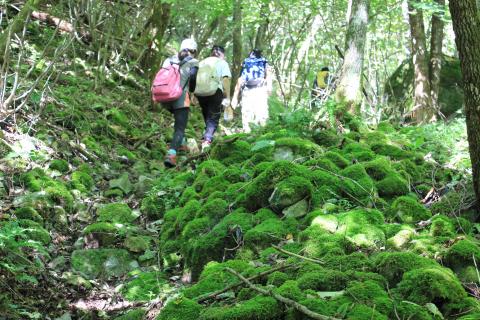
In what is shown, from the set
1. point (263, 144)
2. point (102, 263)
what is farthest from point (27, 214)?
point (263, 144)

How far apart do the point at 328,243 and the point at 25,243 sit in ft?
8.56

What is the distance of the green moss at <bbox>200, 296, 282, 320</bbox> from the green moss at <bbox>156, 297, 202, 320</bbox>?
24 centimetres

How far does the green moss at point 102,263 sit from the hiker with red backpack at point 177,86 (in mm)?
3097

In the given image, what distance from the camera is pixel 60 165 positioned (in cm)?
742

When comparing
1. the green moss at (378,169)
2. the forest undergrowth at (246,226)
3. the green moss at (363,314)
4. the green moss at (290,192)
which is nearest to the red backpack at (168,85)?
the forest undergrowth at (246,226)

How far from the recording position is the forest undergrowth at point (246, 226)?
3707 mm

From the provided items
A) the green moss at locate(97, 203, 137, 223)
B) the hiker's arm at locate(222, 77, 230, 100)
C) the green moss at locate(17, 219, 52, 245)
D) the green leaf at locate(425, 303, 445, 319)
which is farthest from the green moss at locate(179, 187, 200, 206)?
the green leaf at locate(425, 303, 445, 319)

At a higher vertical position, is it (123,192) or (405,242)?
(405,242)

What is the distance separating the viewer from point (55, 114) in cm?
882

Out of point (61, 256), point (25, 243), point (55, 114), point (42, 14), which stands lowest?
point (61, 256)

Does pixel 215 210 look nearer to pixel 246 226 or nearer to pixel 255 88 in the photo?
pixel 246 226

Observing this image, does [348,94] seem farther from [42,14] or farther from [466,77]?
[42,14]

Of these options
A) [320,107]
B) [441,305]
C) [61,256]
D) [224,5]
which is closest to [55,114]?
[61,256]

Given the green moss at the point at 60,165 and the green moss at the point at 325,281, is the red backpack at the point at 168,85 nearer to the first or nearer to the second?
the green moss at the point at 60,165
